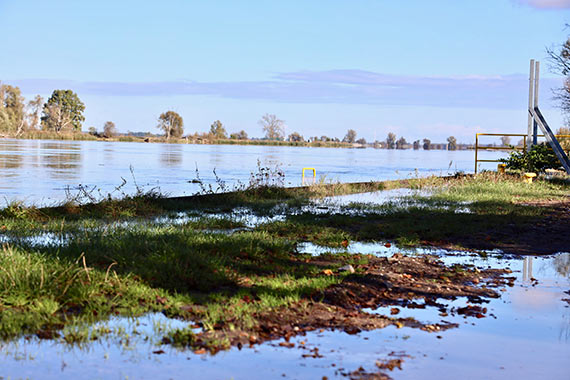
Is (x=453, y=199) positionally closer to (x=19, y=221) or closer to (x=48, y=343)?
(x=19, y=221)

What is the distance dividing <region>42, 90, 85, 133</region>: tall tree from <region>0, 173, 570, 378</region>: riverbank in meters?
115

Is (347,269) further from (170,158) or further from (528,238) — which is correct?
(170,158)

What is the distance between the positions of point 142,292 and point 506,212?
31.0ft

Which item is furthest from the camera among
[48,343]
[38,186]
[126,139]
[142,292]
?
[126,139]

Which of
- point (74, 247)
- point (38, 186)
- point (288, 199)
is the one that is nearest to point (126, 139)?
point (38, 186)

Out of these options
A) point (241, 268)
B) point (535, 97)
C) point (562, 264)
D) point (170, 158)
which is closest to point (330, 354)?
point (241, 268)

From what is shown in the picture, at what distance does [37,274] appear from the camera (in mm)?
5277

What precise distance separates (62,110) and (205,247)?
401ft

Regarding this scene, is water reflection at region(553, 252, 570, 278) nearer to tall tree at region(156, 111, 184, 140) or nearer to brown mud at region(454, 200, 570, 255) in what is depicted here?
brown mud at region(454, 200, 570, 255)

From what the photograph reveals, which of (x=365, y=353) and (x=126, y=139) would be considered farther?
(x=126, y=139)

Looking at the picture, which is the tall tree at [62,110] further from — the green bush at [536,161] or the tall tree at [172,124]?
the green bush at [536,161]

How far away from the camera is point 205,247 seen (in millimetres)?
7098

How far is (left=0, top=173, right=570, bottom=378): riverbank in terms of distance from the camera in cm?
471

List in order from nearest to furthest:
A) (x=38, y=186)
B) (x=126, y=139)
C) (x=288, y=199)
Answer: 1. (x=288, y=199)
2. (x=38, y=186)
3. (x=126, y=139)
